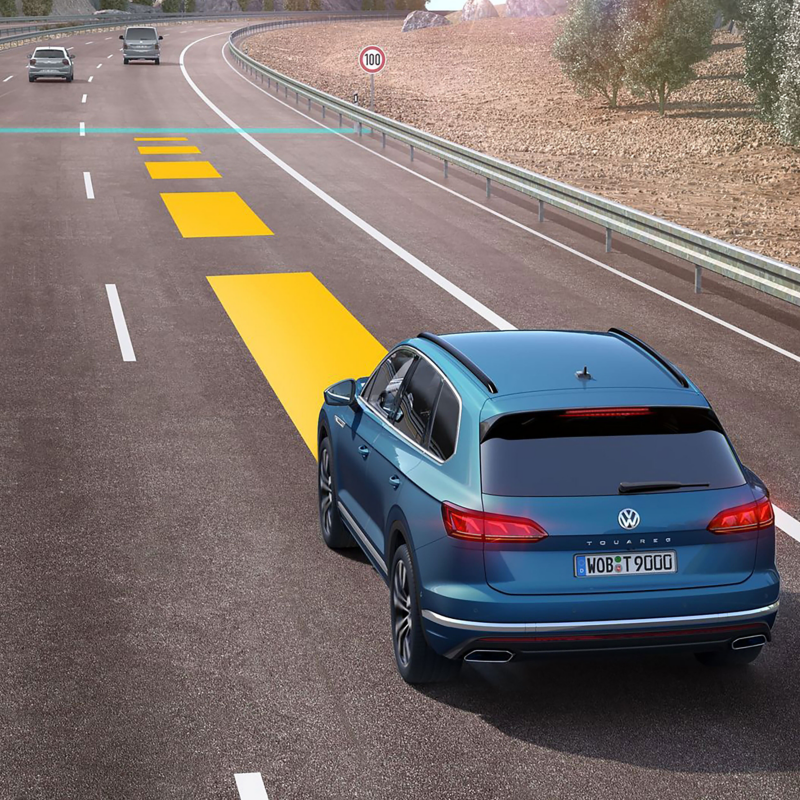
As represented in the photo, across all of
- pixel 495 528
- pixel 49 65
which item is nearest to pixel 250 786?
pixel 495 528

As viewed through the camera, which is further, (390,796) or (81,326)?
(81,326)

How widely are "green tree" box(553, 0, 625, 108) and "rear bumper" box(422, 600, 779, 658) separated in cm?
4150

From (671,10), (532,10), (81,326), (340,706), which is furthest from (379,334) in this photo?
(532,10)

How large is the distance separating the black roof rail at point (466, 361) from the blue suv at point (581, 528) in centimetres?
2

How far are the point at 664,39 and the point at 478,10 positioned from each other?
53634 millimetres

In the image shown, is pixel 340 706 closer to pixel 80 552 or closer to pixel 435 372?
pixel 435 372

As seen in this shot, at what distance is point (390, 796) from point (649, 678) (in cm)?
176

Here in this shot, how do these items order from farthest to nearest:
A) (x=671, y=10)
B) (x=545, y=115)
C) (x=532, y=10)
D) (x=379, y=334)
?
(x=532, y=10) < (x=545, y=115) < (x=671, y=10) < (x=379, y=334)

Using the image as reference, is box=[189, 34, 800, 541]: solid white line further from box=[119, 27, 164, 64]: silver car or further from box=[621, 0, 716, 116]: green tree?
box=[119, 27, 164, 64]: silver car

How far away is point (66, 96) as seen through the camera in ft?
144

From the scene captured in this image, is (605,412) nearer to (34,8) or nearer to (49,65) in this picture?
(49,65)

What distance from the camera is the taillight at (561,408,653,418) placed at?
18.9ft

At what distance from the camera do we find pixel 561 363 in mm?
6406

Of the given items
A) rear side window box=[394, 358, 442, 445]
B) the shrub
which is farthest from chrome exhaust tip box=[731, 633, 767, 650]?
the shrub
